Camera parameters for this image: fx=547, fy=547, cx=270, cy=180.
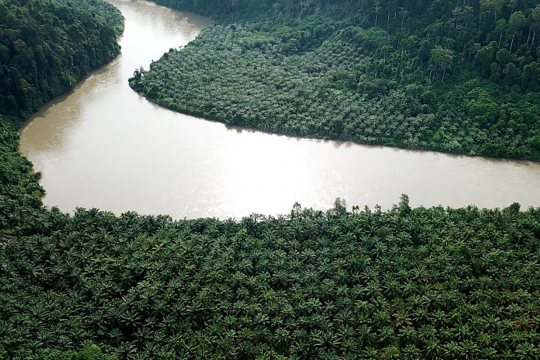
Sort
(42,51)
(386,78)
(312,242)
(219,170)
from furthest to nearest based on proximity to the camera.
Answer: (386,78), (42,51), (219,170), (312,242)

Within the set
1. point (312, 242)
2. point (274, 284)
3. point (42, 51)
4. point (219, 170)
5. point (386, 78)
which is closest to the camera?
point (274, 284)

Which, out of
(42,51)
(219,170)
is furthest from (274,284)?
(42,51)

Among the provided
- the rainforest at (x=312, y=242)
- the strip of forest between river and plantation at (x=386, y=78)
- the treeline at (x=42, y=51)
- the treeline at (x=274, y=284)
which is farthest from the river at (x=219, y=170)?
the treeline at (x=274, y=284)

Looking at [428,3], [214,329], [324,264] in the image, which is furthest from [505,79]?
[214,329]

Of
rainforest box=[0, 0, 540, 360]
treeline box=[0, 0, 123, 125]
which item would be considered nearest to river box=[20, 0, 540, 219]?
rainforest box=[0, 0, 540, 360]

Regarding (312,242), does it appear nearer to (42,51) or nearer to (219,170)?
(219,170)

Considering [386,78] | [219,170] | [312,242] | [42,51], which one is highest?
[42,51]

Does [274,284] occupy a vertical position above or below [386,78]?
below
